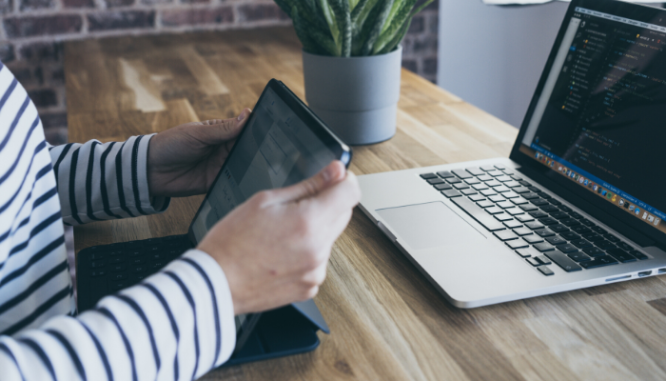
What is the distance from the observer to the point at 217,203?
2.20 ft

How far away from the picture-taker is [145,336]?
43 cm

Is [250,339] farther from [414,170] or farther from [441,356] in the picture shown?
[414,170]

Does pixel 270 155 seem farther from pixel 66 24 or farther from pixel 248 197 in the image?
pixel 66 24

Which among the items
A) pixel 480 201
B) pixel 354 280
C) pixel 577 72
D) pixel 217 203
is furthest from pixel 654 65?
pixel 217 203

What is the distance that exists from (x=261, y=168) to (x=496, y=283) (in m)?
0.28

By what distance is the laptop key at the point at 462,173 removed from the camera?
0.84 metres

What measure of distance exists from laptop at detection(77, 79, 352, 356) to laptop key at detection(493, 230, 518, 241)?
0.84 ft

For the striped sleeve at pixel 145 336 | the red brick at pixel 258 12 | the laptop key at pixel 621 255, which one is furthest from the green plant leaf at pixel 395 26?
the red brick at pixel 258 12

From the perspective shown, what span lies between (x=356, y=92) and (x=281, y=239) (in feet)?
1.98

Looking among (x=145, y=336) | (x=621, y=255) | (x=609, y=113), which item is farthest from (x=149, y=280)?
(x=609, y=113)

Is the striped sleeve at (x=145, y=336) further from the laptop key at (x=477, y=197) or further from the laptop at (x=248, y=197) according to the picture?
the laptop key at (x=477, y=197)

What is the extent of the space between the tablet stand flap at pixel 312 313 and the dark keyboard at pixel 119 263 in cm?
21

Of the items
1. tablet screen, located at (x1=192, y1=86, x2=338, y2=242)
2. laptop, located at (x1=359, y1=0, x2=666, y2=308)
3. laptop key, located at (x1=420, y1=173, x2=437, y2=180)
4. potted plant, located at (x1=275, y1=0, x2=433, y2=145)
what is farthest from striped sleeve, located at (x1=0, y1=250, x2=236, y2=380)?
potted plant, located at (x1=275, y1=0, x2=433, y2=145)

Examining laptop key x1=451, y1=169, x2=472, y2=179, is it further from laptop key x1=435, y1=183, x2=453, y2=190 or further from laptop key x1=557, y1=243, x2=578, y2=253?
laptop key x1=557, y1=243, x2=578, y2=253
